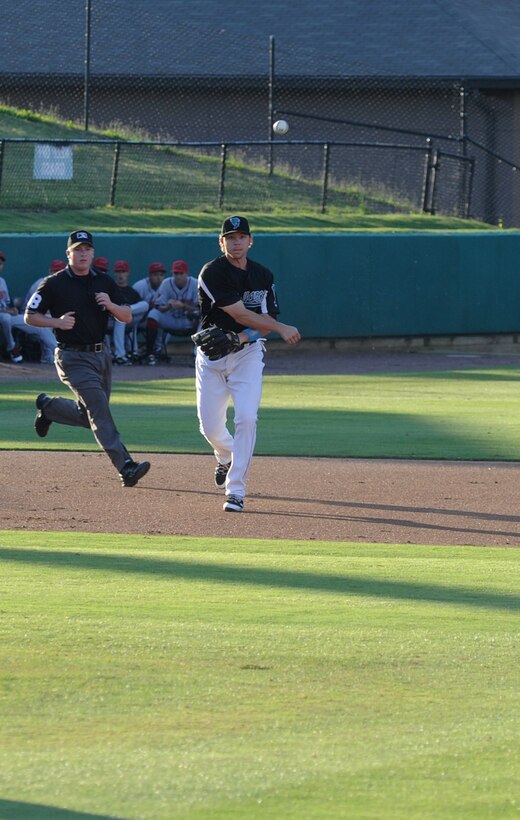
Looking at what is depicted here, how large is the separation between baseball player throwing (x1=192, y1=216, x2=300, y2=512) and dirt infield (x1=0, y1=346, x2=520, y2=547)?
481 mm

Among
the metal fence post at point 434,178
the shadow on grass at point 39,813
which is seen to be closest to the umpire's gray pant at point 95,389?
the shadow on grass at point 39,813

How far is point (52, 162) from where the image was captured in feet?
82.3

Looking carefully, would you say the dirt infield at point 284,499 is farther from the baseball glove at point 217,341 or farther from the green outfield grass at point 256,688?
the green outfield grass at point 256,688

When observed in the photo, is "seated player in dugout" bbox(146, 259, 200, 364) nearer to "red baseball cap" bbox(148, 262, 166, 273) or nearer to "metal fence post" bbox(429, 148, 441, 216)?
"red baseball cap" bbox(148, 262, 166, 273)

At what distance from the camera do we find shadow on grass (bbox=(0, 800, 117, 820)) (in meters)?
3.51

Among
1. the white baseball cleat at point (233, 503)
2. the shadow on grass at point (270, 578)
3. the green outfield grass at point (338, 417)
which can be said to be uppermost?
the shadow on grass at point (270, 578)

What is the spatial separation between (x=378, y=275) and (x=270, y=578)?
16596 millimetres

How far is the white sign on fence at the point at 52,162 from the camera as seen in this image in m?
25.0

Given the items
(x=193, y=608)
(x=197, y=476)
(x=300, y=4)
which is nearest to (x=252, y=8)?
(x=300, y=4)

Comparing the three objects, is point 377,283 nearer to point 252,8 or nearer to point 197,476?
point 197,476

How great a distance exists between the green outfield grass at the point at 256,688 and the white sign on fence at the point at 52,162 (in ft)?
61.7

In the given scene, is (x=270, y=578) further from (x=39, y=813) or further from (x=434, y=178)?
(x=434, y=178)

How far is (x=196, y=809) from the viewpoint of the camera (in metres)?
3.61

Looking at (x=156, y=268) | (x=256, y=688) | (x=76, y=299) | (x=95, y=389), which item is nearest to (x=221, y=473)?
(x=95, y=389)
